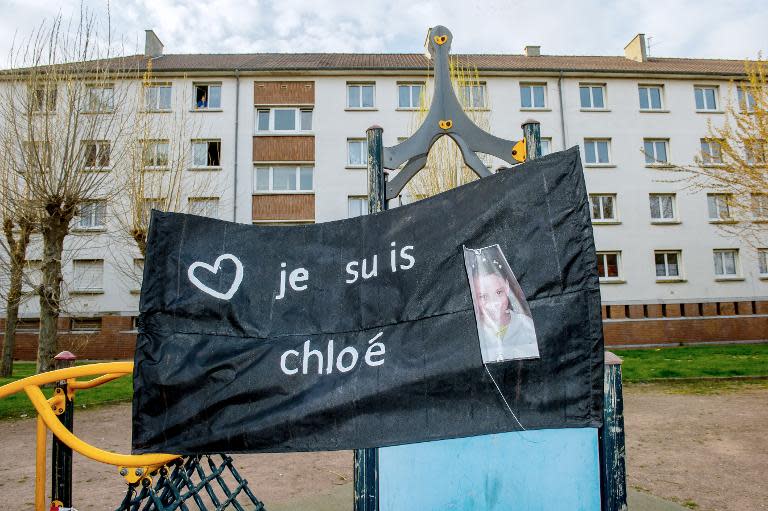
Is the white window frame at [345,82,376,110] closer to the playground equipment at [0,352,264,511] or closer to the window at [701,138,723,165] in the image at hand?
the window at [701,138,723,165]

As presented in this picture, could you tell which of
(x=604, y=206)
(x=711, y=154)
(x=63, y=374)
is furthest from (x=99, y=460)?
(x=711, y=154)

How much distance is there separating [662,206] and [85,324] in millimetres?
29685

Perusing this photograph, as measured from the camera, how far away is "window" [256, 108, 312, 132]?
87.8ft

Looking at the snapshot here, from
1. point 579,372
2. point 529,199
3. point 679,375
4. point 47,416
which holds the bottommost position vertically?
point 679,375

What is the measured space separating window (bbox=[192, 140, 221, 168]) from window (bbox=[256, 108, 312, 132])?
2.29 meters

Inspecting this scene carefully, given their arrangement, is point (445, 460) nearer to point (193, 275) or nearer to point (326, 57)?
point (193, 275)

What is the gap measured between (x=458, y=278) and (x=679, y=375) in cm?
1315

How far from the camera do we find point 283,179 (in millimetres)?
26406

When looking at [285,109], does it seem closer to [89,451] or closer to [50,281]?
[50,281]

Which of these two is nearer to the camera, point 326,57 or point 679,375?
point 679,375

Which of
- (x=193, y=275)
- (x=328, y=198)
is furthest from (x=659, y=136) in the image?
(x=193, y=275)

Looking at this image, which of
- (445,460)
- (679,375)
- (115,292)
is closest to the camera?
(445,460)

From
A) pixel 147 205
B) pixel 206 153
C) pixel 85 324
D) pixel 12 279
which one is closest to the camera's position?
pixel 12 279

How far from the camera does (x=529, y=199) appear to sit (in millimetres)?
2420
